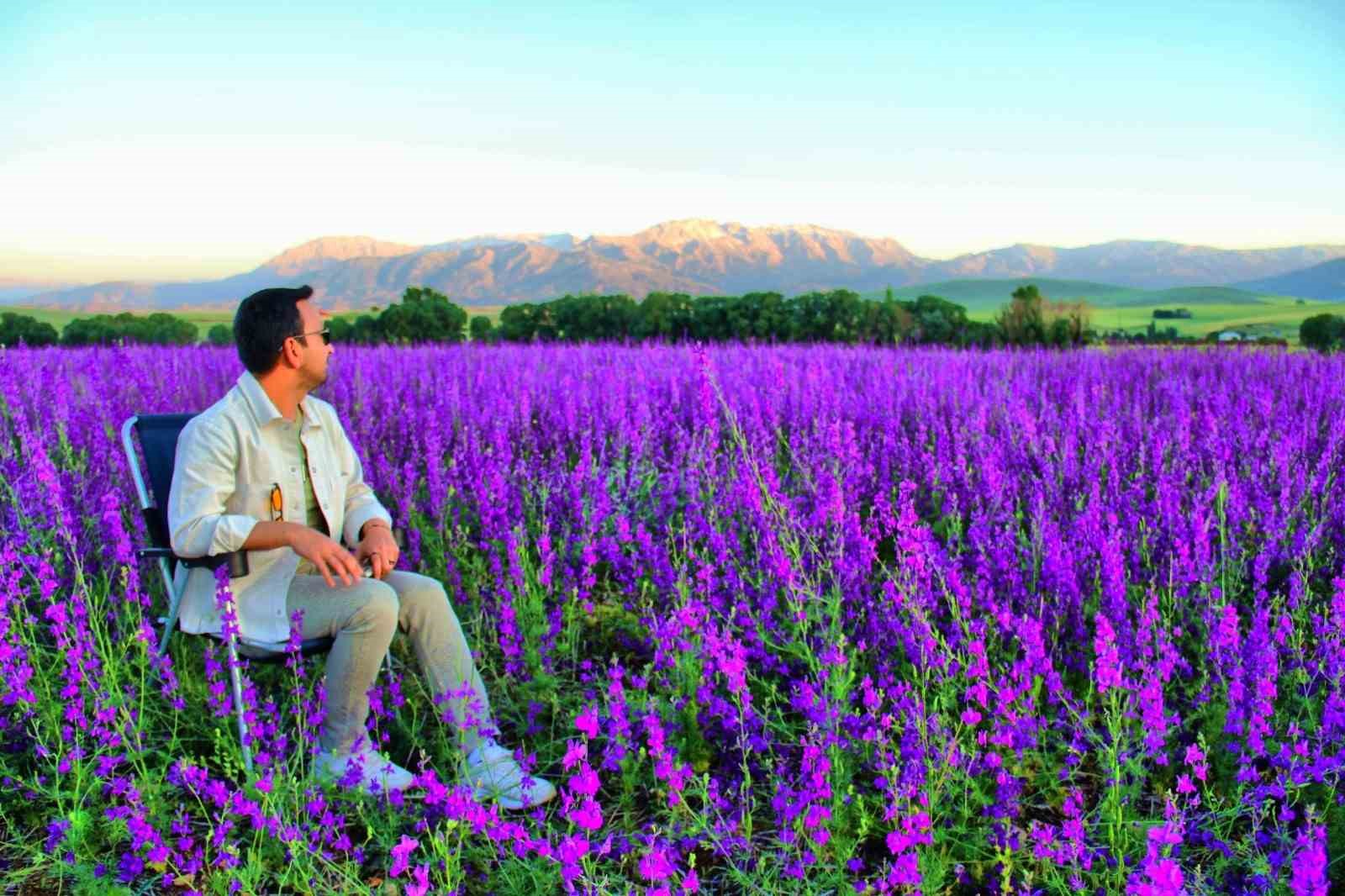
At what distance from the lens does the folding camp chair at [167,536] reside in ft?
7.79

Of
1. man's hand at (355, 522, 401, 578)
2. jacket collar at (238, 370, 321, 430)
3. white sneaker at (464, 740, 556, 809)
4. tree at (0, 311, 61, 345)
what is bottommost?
white sneaker at (464, 740, 556, 809)

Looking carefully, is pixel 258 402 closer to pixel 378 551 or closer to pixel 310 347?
pixel 310 347

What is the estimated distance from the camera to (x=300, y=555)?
8.16ft

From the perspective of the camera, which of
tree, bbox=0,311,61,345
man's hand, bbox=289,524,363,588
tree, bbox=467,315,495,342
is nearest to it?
man's hand, bbox=289,524,363,588

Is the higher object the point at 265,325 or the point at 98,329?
the point at 98,329

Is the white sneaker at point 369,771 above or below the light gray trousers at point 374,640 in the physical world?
below

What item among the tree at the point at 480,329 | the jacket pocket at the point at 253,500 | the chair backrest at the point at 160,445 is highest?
the tree at the point at 480,329

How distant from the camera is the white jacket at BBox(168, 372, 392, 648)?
93.9 inches

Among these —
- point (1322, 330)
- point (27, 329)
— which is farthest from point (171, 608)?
point (27, 329)

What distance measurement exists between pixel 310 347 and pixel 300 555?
0.53 m

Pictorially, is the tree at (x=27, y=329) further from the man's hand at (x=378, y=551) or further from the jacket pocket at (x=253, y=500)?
the man's hand at (x=378, y=551)

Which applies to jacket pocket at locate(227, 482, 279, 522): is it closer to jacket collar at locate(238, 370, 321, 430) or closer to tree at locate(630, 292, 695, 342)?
jacket collar at locate(238, 370, 321, 430)

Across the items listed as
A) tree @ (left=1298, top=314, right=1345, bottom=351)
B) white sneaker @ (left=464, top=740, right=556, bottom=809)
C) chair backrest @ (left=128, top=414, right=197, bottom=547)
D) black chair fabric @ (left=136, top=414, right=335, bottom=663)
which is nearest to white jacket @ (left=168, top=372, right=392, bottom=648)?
black chair fabric @ (left=136, top=414, right=335, bottom=663)

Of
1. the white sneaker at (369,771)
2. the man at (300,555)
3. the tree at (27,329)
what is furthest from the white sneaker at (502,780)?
the tree at (27,329)
